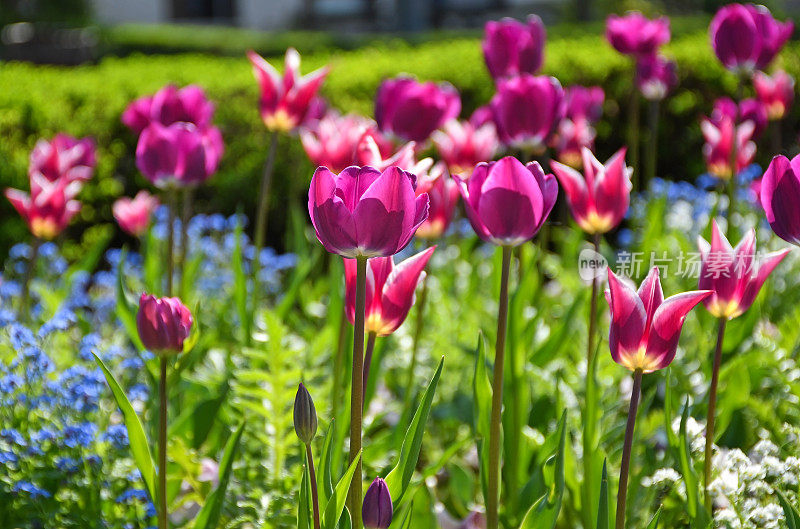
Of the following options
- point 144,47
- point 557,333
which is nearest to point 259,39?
point 144,47

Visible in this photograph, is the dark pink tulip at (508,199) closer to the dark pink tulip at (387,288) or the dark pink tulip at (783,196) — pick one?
the dark pink tulip at (387,288)

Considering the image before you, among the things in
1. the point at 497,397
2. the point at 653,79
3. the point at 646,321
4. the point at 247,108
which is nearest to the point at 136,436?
the point at 497,397

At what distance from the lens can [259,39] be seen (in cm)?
1702

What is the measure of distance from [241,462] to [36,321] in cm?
104

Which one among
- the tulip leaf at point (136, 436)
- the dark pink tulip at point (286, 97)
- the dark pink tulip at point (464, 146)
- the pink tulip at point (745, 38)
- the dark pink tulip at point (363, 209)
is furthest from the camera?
the dark pink tulip at point (464, 146)

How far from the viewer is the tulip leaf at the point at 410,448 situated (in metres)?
1.36

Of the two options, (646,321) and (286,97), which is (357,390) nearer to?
(646,321)

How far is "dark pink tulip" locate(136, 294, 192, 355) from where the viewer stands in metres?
1.46

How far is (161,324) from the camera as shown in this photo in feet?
4.81

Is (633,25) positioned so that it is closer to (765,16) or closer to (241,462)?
(765,16)

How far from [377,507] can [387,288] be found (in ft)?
1.12

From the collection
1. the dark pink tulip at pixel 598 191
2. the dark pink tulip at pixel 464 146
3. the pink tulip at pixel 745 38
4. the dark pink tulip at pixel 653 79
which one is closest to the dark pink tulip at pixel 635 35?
the dark pink tulip at pixel 653 79

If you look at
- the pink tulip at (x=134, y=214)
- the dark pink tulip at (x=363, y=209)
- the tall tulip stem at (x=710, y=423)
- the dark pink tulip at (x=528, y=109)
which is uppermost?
the dark pink tulip at (x=363, y=209)

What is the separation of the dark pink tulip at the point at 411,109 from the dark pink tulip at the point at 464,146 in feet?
0.75
